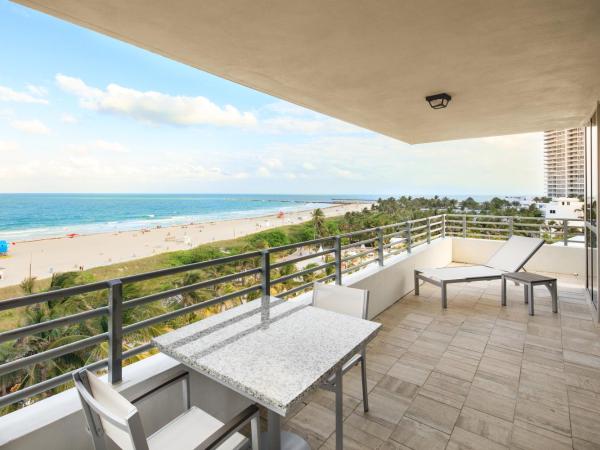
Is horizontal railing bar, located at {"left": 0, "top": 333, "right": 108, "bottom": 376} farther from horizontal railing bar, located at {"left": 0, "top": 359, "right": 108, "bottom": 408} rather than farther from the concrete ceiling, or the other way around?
the concrete ceiling

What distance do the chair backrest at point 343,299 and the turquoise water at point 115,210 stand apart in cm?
3837

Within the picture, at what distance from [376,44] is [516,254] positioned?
3.98m

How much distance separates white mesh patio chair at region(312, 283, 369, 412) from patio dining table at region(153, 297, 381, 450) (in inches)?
11.1

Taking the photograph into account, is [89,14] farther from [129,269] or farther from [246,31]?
[129,269]

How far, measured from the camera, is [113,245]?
32.8 m

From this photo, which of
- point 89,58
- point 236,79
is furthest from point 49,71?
point 236,79

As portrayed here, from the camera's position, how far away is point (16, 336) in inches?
52.4

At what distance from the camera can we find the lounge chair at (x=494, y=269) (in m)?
4.21

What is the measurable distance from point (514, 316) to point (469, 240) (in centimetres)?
295

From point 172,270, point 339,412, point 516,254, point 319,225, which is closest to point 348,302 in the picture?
point 339,412

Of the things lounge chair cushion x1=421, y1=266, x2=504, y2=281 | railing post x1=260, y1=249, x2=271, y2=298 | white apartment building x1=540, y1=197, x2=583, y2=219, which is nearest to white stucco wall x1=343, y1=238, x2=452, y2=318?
lounge chair cushion x1=421, y1=266, x2=504, y2=281

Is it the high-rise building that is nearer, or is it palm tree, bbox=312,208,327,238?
the high-rise building

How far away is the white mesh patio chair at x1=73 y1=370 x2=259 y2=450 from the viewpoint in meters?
0.92

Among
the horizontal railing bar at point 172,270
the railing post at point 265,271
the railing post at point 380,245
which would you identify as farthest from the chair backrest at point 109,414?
the railing post at point 380,245
